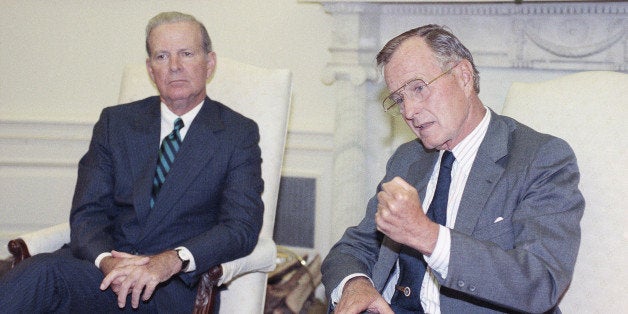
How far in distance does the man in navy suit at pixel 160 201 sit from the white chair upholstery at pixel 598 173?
1.03m

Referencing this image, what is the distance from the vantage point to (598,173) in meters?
2.14

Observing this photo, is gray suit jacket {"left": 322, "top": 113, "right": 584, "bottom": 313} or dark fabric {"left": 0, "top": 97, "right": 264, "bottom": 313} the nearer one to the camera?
gray suit jacket {"left": 322, "top": 113, "right": 584, "bottom": 313}

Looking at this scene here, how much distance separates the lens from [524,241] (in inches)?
72.0

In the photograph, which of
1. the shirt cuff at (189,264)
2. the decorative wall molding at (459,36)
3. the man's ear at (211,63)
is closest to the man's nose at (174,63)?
the man's ear at (211,63)

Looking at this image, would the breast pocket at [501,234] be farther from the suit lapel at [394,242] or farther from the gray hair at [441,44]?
the gray hair at [441,44]

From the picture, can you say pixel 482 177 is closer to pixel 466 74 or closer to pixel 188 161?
pixel 466 74

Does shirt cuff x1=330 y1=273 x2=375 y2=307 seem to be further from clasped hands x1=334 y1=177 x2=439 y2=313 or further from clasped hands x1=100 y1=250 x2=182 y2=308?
clasped hands x1=100 y1=250 x2=182 y2=308

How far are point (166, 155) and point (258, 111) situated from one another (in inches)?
15.9

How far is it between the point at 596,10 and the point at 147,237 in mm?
2004

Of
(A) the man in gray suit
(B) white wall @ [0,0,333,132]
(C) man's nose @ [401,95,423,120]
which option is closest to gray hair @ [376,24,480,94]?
(A) the man in gray suit

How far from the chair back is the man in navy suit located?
12cm

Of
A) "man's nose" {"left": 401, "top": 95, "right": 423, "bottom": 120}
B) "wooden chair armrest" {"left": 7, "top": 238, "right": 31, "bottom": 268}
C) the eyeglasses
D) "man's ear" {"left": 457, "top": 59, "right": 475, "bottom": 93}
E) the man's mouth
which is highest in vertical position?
"man's ear" {"left": 457, "top": 59, "right": 475, "bottom": 93}

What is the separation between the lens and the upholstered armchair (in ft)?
8.64

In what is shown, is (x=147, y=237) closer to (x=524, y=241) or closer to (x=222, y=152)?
(x=222, y=152)
